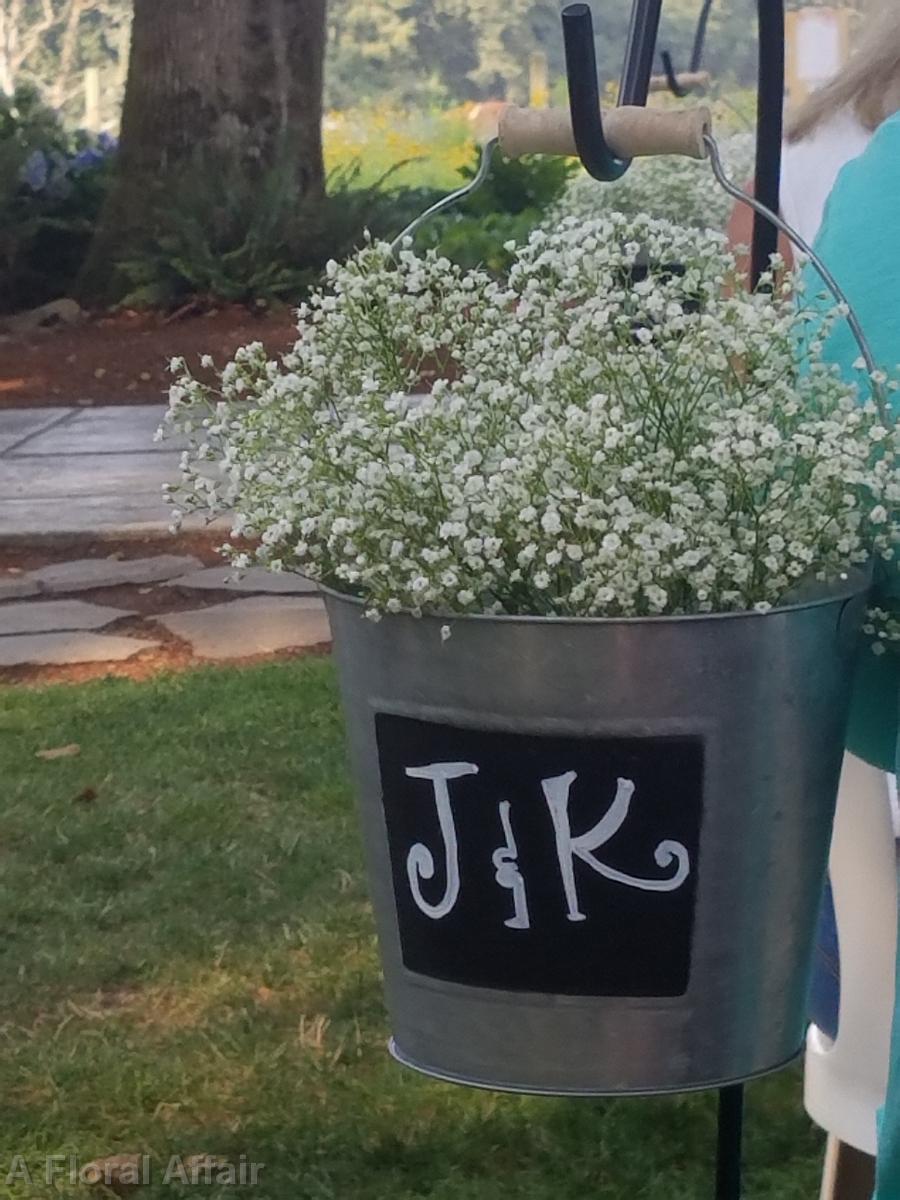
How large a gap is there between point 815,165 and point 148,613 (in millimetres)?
3430

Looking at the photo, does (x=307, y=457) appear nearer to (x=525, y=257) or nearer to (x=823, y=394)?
(x=525, y=257)

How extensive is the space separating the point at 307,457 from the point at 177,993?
177cm

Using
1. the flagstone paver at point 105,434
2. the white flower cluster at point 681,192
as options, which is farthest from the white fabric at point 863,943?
the flagstone paver at point 105,434

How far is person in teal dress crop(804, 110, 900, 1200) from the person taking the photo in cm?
105

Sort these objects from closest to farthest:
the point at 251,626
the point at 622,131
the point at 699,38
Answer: the point at 622,131 → the point at 699,38 → the point at 251,626

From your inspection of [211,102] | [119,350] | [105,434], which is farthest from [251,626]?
[211,102]

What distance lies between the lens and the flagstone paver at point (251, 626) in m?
4.42

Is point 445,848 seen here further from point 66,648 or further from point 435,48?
point 435,48

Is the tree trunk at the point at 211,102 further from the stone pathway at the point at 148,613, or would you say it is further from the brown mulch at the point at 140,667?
the brown mulch at the point at 140,667

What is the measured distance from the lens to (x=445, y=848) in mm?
1008

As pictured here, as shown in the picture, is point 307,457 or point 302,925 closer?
point 307,457

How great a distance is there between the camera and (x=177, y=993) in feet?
8.57

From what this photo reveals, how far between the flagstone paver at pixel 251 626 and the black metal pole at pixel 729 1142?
3.16 metres

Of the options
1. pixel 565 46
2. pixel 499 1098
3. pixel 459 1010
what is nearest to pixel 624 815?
pixel 459 1010
